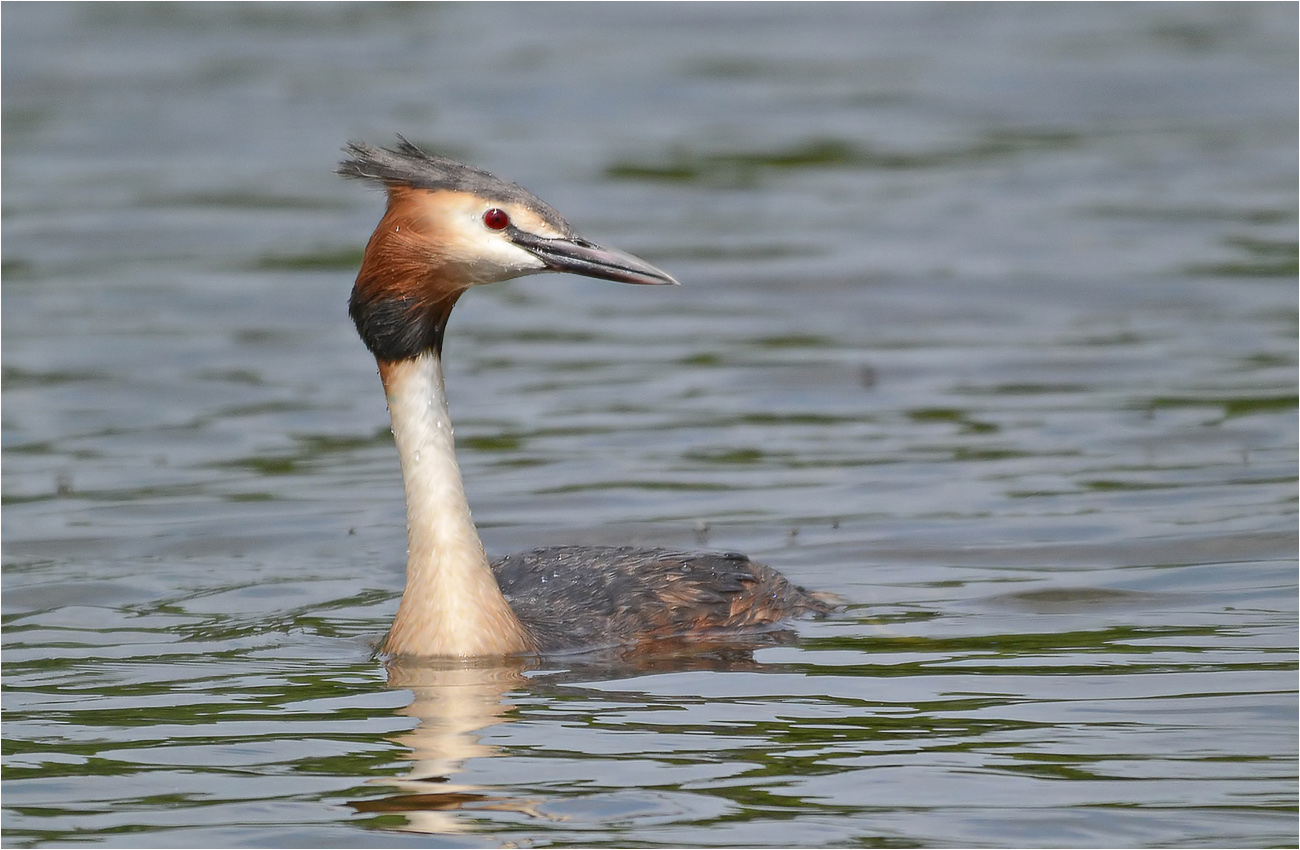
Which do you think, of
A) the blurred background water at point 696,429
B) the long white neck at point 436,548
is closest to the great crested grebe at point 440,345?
the long white neck at point 436,548

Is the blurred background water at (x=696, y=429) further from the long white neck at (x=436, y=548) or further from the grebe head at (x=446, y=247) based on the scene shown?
the grebe head at (x=446, y=247)

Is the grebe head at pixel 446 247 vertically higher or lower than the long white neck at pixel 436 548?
higher

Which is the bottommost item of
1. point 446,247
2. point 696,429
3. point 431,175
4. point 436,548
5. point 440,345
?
point 436,548

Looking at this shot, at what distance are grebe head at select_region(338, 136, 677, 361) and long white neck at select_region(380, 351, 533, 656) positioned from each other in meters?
0.21

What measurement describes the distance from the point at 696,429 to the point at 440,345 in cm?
495

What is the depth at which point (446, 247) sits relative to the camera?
772 cm

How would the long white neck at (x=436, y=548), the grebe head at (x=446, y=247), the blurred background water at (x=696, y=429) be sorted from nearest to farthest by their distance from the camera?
the blurred background water at (x=696, y=429)
the grebe head at (x=446, y=247)
the long white neck at (x=436, y=548)

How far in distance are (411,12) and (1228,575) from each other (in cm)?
2143

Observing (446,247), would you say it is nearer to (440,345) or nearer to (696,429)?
(440,345)

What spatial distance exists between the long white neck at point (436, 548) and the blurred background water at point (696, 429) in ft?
0.51

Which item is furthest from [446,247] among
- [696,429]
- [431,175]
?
[696,429]

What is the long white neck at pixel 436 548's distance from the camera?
7.99 m

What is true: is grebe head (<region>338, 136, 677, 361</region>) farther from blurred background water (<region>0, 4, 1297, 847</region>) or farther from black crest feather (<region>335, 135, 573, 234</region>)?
blurred background water (<region>0, 4, 1297, 847</region>)

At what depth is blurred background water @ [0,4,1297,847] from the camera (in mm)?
6781
